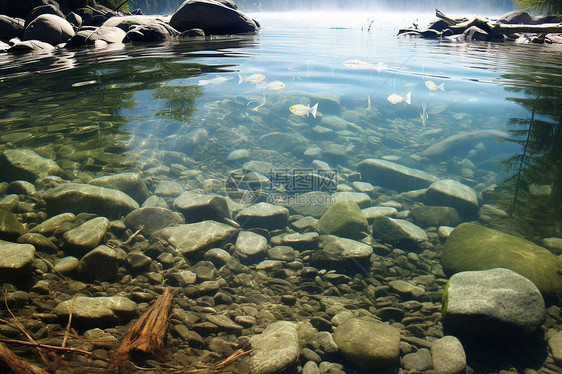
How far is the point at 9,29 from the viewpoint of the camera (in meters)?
15.8

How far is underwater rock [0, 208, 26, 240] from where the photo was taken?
2.84 meters

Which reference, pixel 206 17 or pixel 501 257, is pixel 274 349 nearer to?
pixel 501 257

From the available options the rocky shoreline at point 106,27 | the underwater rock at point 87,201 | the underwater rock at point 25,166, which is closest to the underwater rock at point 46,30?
the rocky shoreline at point 106,27

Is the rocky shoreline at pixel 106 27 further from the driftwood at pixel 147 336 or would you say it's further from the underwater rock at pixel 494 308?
the underwater rock at pixel 494 308

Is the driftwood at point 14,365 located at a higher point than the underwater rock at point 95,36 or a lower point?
lower

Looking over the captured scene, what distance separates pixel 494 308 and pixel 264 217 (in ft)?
8.59

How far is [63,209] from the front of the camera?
11.3 feet

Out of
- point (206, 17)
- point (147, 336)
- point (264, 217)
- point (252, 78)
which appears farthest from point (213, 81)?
point (206, 17)

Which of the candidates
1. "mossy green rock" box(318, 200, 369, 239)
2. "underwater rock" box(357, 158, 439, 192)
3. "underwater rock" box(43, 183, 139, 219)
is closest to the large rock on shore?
"underwater rock" box(357, 158, 439, 192)

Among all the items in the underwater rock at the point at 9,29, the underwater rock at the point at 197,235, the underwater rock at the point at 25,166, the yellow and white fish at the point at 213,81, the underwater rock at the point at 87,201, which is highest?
the underwater rock at the point at 9,29

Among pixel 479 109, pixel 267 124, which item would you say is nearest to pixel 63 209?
pixel 267 124

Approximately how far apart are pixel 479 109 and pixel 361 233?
18.7ft

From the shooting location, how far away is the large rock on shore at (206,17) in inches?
690

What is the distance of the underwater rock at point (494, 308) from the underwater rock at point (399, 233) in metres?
1.08
